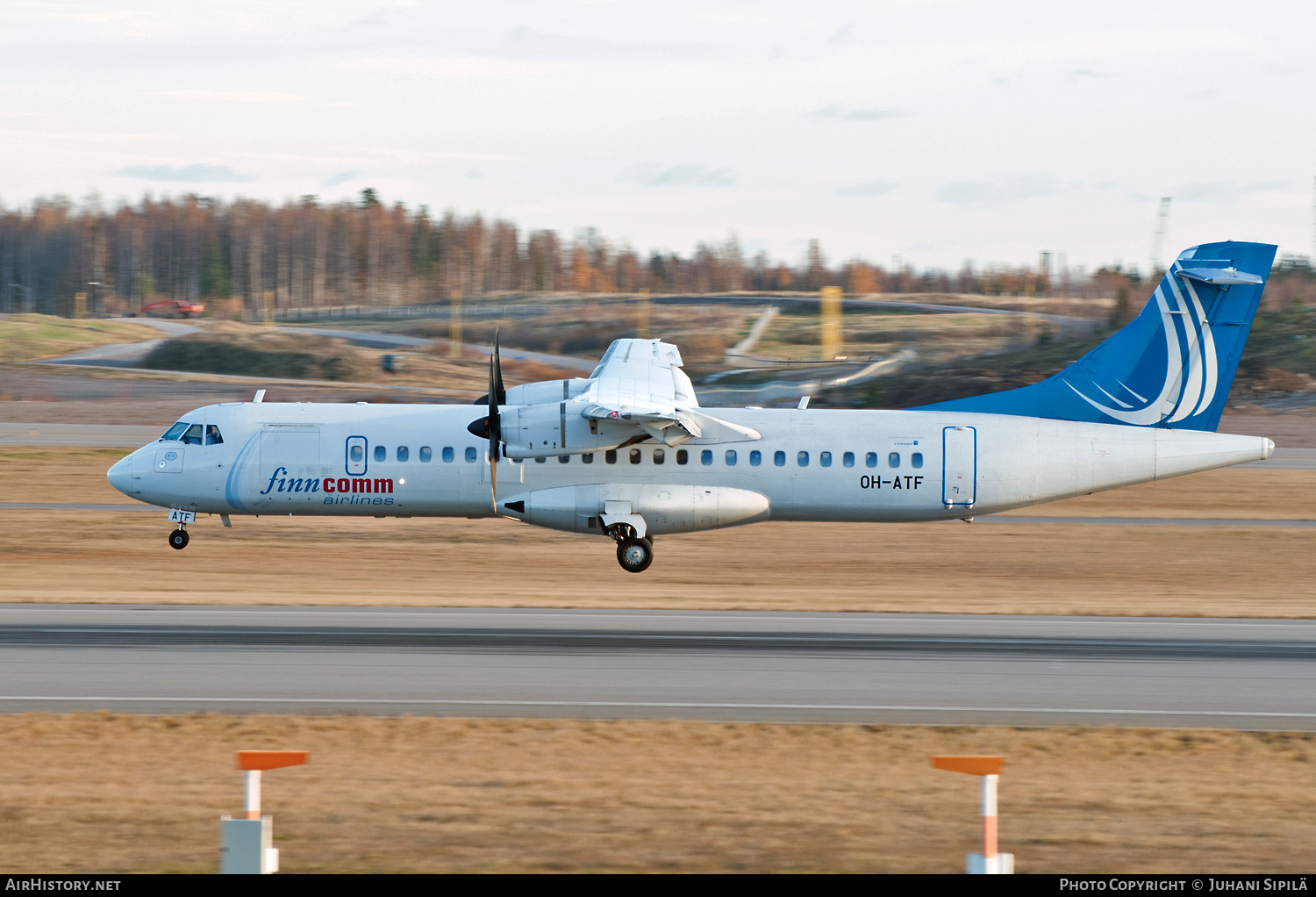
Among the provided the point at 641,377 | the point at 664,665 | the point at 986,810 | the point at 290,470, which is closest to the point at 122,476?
the point at 290,470

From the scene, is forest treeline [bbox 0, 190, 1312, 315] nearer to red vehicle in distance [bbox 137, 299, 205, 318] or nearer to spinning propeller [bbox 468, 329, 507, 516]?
red vehicle in distance [bbox 137, 299, 205, 318]

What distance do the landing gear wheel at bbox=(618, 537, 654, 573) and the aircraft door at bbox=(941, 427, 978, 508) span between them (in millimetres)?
→ 6383

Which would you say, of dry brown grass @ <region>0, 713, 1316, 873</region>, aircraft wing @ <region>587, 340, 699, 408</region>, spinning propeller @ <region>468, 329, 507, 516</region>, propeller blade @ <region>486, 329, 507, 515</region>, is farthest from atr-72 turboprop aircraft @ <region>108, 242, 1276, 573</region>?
dry brown grass @ <region>0, 713, 1316, 873</region>

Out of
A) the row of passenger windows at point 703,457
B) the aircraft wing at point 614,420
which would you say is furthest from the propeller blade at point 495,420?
the row of passenger windows at point 703,457

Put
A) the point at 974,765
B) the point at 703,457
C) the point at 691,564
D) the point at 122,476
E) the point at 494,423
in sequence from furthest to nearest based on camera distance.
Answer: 1. the point at 691,564
2. the point at 122,476
3. the point at 703,457
4. the point at 494,423
5. the point at 974,765

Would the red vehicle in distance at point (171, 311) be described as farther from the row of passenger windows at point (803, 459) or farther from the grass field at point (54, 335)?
the row of passenger windows at point (803, 459)

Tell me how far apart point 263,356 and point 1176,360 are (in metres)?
61.4

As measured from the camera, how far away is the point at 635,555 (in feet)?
88.2

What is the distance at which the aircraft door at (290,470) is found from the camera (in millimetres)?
26797

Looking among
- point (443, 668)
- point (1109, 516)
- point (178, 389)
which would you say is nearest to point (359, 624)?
point (443, 668)

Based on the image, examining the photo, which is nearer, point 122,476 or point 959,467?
point 959,467

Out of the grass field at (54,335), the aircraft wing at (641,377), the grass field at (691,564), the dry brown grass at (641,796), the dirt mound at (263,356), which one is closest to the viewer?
the dry brown grass at (641,796)

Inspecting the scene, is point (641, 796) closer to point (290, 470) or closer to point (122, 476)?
point (290, 470)

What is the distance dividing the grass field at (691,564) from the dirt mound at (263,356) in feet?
115
